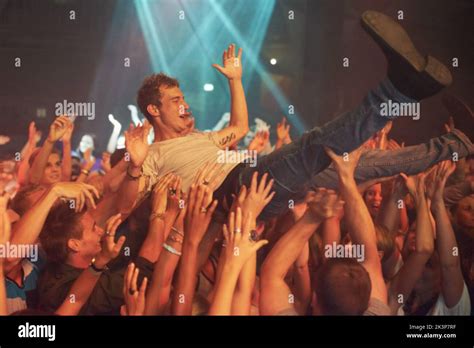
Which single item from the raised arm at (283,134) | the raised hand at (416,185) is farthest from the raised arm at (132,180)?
the raised hand at (416,185)

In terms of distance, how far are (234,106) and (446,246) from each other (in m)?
1.68

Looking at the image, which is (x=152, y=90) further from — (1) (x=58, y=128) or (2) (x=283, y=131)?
(2) (x=283, y=131)

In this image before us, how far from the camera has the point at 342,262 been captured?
17.9ft

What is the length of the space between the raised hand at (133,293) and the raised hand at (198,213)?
0.38 meters

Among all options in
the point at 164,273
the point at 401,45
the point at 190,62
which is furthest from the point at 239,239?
the point at 401,45

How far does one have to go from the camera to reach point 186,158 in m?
5.43

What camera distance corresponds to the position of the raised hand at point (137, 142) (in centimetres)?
538

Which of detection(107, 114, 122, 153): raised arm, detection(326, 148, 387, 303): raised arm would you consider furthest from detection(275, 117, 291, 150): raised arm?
detection(107, 114, 122, 153): raised arm

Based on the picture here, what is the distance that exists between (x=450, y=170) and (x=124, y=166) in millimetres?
2148

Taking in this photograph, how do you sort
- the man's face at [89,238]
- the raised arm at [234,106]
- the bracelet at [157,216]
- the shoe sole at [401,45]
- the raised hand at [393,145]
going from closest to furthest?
the shoe sole at [401,45] → the man's face at [89,238] → the bracelet at [157,216] → the raised arm at [234,106] → the raised hand at [393,145]

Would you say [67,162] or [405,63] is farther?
[67,162]

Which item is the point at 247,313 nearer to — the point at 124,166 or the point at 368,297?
the point at 368,297

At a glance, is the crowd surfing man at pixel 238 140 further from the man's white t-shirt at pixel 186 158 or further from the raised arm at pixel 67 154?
the raised arm at pixel 67 154
